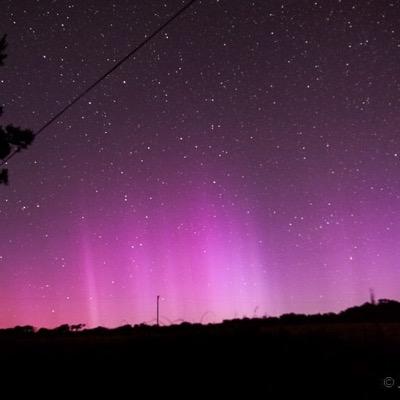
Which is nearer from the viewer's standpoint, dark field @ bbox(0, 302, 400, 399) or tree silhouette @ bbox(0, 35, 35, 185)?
dark field @ bbox(0, 302, 400, 399)

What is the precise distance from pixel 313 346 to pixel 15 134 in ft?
43.6

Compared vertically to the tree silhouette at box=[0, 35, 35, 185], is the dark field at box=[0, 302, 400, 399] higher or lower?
lower

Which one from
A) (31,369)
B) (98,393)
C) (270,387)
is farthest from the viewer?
(31,369)

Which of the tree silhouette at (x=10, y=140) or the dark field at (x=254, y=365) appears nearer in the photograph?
the dark field at (x=254, y=365)

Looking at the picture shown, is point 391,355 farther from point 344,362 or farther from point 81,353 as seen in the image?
point 81,353

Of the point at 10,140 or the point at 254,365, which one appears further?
the point at 10,140

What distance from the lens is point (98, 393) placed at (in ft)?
22.6

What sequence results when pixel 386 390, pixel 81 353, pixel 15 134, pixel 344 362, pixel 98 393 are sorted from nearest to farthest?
pixel 386 390 < pixel 344 362 < pixel 98 393 < pixel 81 353 < pixel 15 134

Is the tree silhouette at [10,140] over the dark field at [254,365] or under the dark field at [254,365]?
Result: over

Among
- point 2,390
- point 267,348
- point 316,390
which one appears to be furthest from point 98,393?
point 316,390

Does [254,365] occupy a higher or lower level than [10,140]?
lower

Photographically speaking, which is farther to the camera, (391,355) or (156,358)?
(156,358)

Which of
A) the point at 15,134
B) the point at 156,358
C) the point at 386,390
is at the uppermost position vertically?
the point at 15,134

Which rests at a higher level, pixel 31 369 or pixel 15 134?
pixel 15 134
